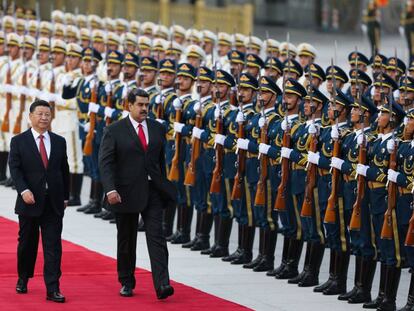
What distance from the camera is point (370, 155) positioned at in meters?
15.5

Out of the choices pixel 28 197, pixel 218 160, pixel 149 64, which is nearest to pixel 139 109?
pixel 28 197

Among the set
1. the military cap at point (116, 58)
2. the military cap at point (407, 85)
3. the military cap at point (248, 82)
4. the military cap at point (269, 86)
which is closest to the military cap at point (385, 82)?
the military cap at point (407, 85)

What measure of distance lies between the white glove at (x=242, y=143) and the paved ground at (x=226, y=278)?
1.19 m

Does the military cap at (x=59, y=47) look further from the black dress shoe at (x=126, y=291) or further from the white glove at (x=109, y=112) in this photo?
the black dress shoe at (x=126, y=291)

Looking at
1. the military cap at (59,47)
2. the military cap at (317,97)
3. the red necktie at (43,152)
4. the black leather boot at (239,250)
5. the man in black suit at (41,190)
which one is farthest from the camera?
the military cap at (59,47)

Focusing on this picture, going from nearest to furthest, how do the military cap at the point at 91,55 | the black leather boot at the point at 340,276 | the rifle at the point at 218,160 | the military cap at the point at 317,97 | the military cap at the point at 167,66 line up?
the black leather boot at the point at 340,276 → the military cap at the point at 317,97 → the rifle at the point at 218,160 → the military cap at the point at 167,66 → the military cap at the point at 91,55

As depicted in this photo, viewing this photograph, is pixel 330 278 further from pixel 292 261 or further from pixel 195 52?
pixel 195 52

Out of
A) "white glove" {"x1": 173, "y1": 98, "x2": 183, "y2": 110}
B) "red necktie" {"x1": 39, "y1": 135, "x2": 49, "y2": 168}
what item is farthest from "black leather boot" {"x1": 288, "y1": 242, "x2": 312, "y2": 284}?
"red necktie" {"x1": 39, "y1": 135, "x2": 49, "y2": 168}

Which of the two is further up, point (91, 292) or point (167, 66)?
point (167, 66)

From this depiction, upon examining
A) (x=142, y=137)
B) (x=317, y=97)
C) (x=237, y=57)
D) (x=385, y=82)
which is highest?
(x=237, y=57)

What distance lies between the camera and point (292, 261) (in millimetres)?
16859

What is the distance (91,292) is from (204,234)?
3.20m

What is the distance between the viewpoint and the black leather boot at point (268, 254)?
1722 cm

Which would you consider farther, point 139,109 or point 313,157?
point 313,157
